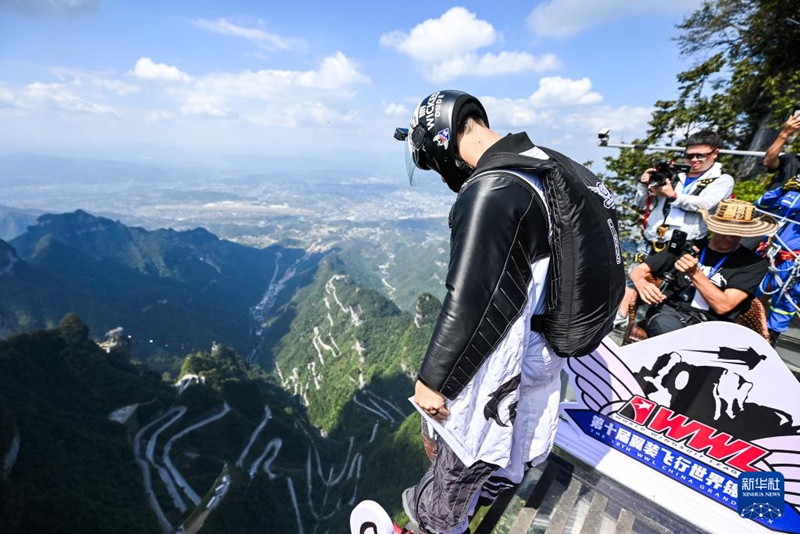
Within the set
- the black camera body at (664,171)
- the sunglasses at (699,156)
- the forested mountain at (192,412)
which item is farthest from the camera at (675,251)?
the forested mountain at (192,412)

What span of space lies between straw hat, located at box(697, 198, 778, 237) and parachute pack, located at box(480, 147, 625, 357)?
2.66 metres

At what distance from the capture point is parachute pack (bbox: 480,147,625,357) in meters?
1.74

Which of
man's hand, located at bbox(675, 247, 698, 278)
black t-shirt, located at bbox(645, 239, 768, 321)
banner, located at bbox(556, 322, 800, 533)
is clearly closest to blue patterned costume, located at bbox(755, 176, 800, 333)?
black t-shirt, located at bbox(645, 239, 768, 321)

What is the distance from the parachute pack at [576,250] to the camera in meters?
1.74

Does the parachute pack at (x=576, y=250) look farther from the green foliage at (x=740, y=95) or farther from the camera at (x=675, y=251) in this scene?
the green foliage at (x=740, y=95)

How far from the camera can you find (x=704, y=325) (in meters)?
2.95

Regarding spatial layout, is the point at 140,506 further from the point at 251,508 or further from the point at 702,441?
the point at 702,441

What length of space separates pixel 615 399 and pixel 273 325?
153 metres

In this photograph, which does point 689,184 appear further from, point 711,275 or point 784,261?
point 784,261

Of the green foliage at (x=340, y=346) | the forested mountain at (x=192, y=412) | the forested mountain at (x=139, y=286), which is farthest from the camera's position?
the forested mountain at (x=139, y=286)

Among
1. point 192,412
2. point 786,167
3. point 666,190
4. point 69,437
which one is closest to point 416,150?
point 666,190

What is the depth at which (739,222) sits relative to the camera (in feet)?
11.8

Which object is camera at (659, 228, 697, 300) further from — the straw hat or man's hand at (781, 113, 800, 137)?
man's hand at (781, 113, 800, 137)

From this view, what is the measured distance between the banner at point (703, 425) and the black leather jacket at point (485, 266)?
7.28 feet
